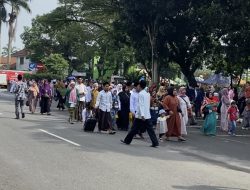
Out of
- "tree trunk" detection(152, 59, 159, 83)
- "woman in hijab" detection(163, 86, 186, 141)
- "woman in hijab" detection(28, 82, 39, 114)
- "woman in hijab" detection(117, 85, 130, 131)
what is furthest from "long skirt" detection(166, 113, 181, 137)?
"tree trunk" detection(152, 59, 159, 83)

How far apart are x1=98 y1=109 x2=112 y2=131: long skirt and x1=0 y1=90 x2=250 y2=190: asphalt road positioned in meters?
0.64

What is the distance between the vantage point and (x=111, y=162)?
1170cm

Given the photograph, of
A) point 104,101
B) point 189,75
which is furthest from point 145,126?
point 189,75

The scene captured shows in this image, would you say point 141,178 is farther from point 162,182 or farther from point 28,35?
point 28,35

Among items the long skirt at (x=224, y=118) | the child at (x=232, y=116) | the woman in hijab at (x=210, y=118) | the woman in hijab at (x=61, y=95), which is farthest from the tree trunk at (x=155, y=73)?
the woman in hijab at (x=210, y=118)

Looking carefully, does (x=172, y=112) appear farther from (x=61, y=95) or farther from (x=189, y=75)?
(x=189, y=75)

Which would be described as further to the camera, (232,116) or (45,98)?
(45,98)

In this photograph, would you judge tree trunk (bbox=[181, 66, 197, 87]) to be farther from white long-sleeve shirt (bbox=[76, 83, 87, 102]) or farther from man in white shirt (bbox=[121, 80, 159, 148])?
man in white shirt (bbox=[121, 80, 159, 148])

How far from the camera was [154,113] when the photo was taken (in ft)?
66.6

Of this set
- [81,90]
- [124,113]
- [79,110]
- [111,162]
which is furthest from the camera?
[79,110]

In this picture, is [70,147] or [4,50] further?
[4,50]

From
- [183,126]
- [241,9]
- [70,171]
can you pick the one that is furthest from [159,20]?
[70,171]

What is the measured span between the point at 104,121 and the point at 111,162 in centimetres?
704

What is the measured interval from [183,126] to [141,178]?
8.47 meters
